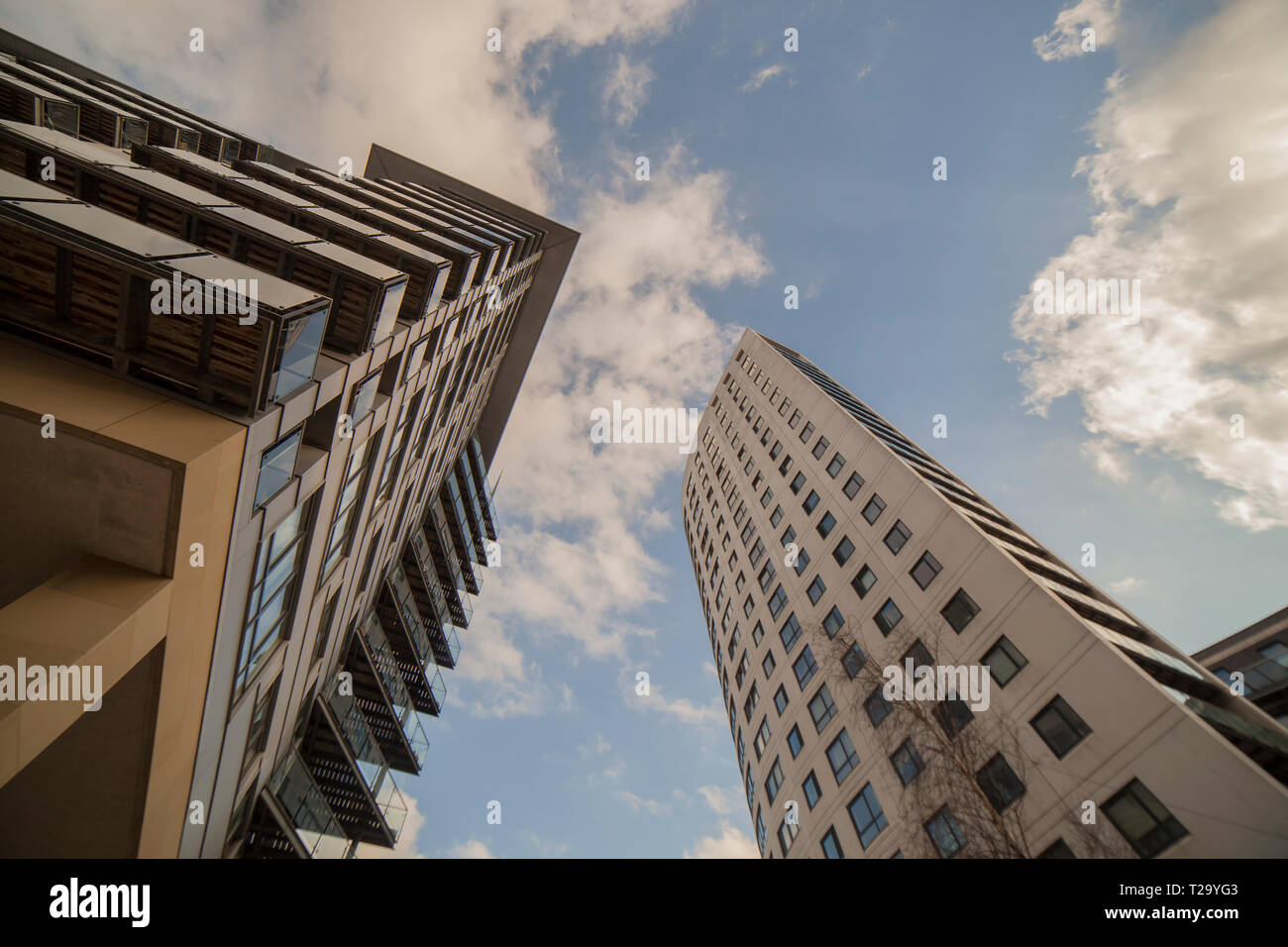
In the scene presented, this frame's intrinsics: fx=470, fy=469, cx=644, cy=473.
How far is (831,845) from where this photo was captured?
19406mm

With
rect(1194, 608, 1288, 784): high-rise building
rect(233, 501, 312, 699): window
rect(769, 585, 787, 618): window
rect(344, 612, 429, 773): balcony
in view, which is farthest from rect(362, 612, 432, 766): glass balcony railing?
rect(1194, 608, 1288, 784): high-rise building

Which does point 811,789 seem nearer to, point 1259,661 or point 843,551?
point 843,551

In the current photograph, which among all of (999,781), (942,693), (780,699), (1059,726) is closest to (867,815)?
(999,781)

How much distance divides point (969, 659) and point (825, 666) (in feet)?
21.8

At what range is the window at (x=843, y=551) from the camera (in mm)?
24078

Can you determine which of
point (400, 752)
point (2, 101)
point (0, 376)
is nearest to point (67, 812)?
point (0, 376)

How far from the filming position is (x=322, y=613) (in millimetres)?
13289

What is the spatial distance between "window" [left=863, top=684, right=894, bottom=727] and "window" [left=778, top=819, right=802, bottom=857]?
7.27m

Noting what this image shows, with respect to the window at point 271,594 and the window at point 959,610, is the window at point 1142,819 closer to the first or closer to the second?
the window at point 959,610

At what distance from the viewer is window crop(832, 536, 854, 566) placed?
24.1 m

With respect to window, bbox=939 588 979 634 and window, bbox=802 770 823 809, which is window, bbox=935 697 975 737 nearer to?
window, bbox=939 588 979 634

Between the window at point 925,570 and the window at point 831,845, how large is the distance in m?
10.9
